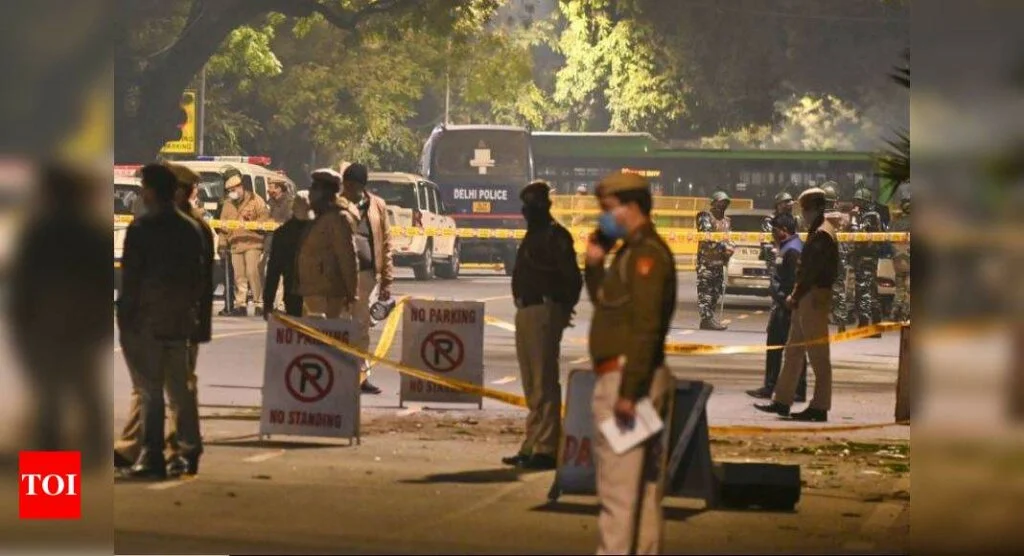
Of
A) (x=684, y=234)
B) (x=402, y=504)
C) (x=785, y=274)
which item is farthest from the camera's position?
(x=684, y=234)

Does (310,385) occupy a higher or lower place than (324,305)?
lower

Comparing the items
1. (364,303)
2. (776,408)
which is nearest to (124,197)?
(364,303)

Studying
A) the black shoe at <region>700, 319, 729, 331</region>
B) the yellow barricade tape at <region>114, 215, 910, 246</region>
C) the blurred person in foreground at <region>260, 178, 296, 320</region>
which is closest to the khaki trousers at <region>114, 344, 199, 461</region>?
the yellow barricade tape at <region>114, 215, 910, 246</region>

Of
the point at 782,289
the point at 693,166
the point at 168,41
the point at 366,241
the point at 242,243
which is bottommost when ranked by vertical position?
the point at 782,289

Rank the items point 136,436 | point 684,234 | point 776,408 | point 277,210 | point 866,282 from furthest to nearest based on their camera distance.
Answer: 1. point 684,234
2. point 866,282
3. point 277,210
4. point 776,408
5. point 136,436

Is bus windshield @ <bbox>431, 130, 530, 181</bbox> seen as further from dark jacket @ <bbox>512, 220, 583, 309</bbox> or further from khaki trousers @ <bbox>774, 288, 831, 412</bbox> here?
dark jacket @ <bbox>512, 220, 583, 309</bbox>

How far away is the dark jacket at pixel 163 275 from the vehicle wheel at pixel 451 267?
2909 centimetres

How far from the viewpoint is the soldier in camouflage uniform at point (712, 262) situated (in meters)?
28.9

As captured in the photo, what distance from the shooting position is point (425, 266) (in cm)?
4206

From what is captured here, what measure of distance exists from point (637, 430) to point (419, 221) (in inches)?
1240

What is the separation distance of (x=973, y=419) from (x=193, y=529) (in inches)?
492

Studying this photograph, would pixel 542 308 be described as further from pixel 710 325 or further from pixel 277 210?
pixel 277 210

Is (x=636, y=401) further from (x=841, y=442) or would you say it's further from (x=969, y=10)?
(x=841, y=442)

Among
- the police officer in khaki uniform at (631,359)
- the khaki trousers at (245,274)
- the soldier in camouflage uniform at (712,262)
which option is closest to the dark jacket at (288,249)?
the police officer in khaki uniform at (631,359)
